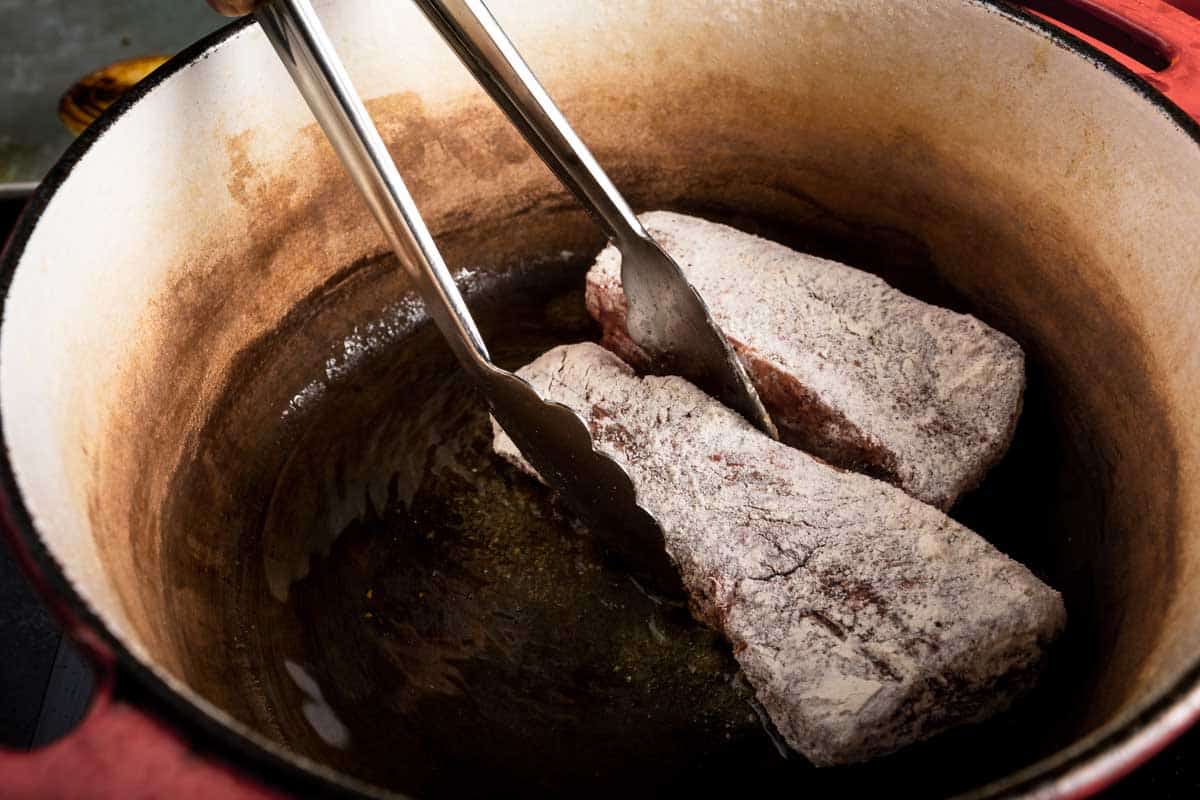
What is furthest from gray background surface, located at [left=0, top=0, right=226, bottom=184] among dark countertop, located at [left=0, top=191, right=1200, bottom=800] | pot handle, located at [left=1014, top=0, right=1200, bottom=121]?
pot handle, located at [left=1014, top=0, right=1200, bottom=121]

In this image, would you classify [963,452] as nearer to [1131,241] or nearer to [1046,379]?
[1046,379]

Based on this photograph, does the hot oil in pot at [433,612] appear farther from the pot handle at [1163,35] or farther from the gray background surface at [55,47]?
the gray background surface at [55,47]

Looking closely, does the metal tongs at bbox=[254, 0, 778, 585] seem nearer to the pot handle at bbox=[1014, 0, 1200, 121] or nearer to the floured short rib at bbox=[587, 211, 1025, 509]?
the floured short rib at bbox=[587, 211, 1025, 509]

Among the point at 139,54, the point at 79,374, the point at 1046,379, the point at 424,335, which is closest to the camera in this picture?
the point at 79,374

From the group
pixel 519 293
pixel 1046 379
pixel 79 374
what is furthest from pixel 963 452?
pixel 79 374

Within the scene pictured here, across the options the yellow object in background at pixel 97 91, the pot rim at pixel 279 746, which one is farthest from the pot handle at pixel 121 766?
the yellow object in background at pixel 97 91
